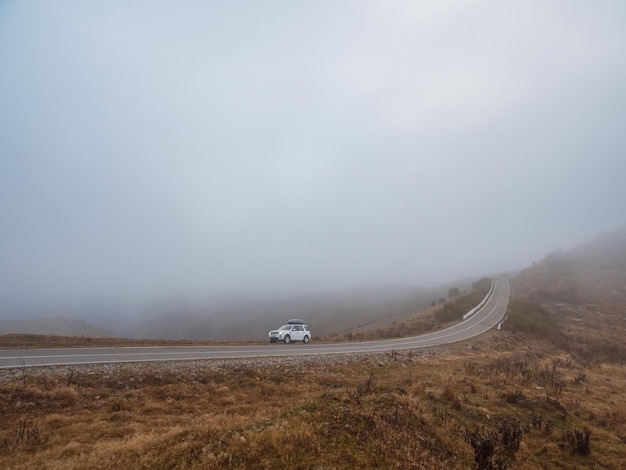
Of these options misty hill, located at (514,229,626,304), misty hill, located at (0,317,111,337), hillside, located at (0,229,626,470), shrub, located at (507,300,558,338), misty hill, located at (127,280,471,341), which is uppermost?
hillside, located at (0,229,626,470)

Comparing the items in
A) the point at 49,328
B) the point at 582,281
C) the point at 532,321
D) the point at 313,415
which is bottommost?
the point at 582,281

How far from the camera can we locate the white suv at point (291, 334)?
3275cm

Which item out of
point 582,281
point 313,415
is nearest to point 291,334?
point 313,415

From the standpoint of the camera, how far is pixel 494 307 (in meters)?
59.6

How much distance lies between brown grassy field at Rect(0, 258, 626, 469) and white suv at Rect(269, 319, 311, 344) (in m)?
11.7

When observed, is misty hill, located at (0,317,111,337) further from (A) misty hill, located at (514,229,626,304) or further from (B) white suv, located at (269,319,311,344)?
(A) misty hill, located at (514,229,626,304)

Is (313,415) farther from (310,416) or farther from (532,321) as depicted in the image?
(532,321)

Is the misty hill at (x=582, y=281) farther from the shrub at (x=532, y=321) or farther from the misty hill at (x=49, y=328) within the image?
the misty hill at (x=49, y=328)

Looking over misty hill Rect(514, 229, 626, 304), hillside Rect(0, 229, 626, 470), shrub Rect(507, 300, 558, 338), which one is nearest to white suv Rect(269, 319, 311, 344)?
hillside Rect(0, 229, 626, 470)

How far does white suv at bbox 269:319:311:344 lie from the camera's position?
107 feet

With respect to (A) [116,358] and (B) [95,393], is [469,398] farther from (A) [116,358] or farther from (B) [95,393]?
(A) [116,358]

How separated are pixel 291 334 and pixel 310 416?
84.6ft

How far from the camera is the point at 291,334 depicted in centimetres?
3331

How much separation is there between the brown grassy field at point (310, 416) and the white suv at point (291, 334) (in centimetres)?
1172
